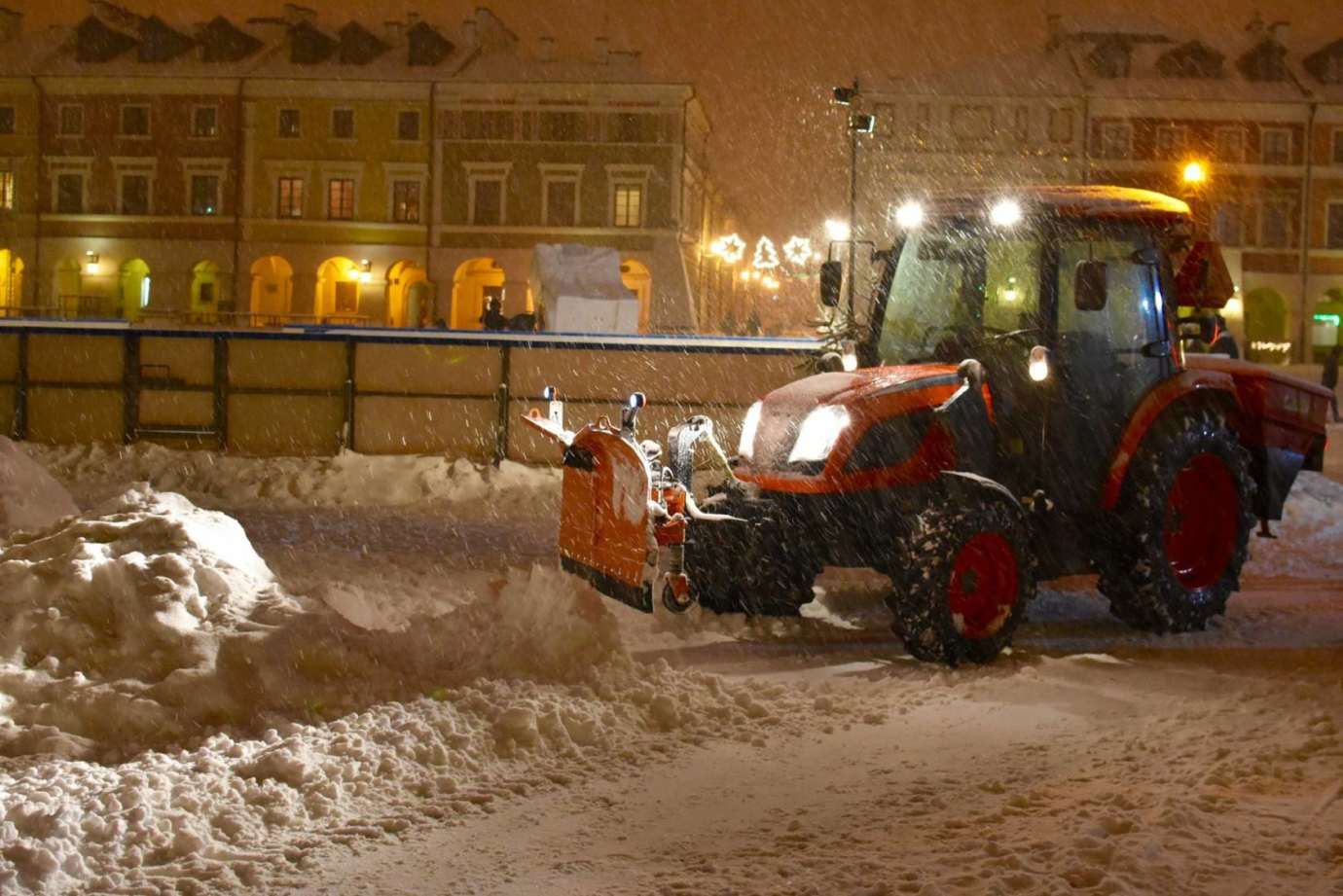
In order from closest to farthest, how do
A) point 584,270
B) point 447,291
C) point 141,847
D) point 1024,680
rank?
point 141,847 → point 1024,680 → point 584,270 → point 447,291

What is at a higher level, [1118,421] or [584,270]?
[584,270]

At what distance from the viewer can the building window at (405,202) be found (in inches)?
2244

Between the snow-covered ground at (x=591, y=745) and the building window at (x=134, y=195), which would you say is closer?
the snow-covered ground at (x=591, y=745)

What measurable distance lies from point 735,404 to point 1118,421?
10478mm

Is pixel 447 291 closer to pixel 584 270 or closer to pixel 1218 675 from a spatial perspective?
pixel 584 270

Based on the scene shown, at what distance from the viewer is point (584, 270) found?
1380 inches

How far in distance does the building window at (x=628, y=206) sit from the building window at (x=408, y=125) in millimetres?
7947

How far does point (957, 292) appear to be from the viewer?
10125 millimetres

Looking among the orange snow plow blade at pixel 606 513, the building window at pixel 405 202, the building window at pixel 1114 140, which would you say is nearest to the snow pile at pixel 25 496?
the orange snow plow blade at pixel 606 513

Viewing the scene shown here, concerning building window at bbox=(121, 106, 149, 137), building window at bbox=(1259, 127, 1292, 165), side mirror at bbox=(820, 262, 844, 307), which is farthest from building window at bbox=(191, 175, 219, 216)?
side mirror at bbox=(820, 262, 844, 307)

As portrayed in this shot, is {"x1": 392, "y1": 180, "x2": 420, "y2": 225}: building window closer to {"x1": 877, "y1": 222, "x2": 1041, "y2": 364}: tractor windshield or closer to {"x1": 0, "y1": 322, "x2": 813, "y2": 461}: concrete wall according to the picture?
{"x1": 0, "y1": 322, "x2": 813, "y2": 461}: concrete wall

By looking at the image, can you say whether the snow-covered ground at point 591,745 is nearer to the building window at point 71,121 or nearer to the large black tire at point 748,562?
the large black tire at point 748,562

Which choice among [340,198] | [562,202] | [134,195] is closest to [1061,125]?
[562,202]

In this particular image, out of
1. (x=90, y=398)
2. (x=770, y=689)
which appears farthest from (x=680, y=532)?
(x=90, y=398)
